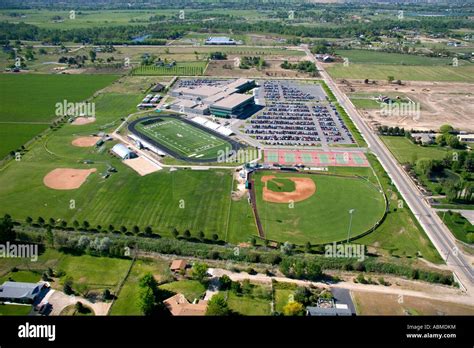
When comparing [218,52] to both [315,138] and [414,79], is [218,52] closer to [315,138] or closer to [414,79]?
[414,79]

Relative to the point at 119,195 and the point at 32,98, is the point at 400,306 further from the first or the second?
the point at 32,98

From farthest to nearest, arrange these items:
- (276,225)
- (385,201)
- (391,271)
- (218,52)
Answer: (218,52) < (385,201) < (276,225) < (391,271)

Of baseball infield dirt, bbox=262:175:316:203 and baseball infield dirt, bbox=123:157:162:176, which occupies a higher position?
baseball infield dirt, bbox=123:157:162:176

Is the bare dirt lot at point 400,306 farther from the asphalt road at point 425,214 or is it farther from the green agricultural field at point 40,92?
the green agricultural field at point 40,92

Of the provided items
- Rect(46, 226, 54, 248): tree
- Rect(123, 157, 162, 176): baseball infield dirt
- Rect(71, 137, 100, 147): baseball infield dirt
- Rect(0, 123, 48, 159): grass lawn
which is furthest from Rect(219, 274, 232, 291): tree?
Rect(0, 123, 48, 159): grass lawn

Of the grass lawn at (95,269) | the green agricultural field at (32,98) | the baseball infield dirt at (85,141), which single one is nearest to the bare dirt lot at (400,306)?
the grass lawn at (95,269)

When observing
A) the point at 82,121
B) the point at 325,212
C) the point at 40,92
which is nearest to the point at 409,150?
the point at 325,212

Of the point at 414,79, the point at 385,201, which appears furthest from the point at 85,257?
the point at 414,79

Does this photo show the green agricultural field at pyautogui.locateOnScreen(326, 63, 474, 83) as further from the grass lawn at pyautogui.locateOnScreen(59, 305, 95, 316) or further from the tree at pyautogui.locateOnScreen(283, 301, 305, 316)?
the grass lawn at pyautogui.locateOnScreen(59, 305, 95, 316)
